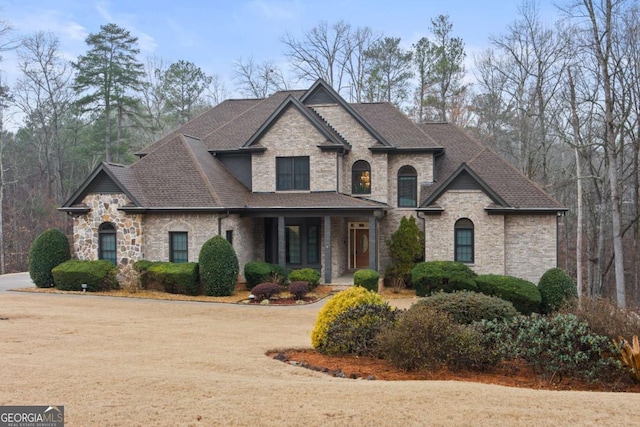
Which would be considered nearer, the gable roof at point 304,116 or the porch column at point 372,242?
the porch column at point 372,242

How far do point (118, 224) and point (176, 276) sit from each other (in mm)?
3937

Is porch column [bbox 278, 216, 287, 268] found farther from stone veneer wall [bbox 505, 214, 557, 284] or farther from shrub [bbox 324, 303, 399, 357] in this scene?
shrub [bbox 324, 303, 399, 357]

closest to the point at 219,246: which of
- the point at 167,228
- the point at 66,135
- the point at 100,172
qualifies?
the point at 167,228

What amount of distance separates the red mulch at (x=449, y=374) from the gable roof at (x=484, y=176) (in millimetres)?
13479

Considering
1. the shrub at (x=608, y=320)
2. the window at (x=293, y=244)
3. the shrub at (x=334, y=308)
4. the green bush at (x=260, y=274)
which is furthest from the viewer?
the window at (x=293, y=244)

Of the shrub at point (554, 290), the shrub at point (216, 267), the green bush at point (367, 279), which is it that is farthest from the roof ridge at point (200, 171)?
the shrub at point (554, 290)

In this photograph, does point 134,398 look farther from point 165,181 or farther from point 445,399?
point 165,181

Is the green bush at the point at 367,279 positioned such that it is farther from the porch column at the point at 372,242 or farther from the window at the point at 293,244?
the window at the point at 293,244

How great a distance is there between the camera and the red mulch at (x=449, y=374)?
31.7 ft

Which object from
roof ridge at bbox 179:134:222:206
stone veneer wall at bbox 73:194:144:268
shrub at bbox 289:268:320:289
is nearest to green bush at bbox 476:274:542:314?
shrub at bbox 289:268:320:289

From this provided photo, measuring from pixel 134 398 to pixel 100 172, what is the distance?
57.9ft

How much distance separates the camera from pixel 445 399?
7.55 metres

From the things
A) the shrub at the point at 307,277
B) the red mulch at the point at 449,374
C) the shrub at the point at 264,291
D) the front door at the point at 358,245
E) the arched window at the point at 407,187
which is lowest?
the red mulch at the point at 449,374

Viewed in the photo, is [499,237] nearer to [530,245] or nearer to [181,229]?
[530,245]
